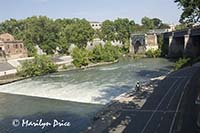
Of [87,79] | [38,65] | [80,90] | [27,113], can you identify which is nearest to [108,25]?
[38,65]

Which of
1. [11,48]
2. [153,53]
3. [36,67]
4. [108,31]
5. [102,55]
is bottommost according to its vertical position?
[36,67]

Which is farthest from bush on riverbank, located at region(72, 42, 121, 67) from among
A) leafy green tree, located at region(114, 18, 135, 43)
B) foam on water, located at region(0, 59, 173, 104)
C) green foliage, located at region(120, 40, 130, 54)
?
leafy green tree, located at region(114, 18, 135, 43)

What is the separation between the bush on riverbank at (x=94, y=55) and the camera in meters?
66.8

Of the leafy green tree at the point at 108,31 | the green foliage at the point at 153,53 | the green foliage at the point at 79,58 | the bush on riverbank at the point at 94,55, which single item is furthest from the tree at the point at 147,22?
the green foliage at the point at 79,58

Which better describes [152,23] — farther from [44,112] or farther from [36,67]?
[44,112]

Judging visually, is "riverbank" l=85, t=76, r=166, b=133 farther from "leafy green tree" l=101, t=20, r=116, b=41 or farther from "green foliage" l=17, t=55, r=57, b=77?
"leafy green tree" l=101, t=20, r=116, b=41

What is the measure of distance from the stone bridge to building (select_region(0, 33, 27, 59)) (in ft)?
131

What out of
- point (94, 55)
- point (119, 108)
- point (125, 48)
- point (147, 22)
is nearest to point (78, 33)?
point (125, 48)

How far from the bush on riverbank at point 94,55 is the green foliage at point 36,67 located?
8113 millimetres

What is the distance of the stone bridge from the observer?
212 ft

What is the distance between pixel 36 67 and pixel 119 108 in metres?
36.3

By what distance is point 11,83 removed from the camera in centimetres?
4969

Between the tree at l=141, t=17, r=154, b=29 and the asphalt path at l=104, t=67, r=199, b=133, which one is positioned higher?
the tree at l=141, t=17, r=154, b=29

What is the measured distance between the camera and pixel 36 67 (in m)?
57.2
